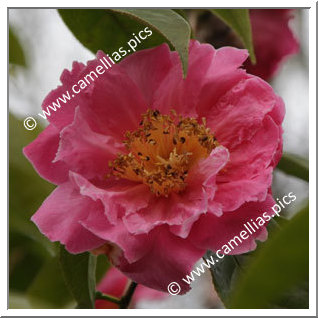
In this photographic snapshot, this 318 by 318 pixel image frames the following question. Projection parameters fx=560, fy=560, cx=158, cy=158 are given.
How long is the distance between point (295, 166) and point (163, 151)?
23 cm

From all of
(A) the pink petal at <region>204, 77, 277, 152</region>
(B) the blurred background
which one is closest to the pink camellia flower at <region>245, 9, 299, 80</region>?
Result: (B) the blurred background

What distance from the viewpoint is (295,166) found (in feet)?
2.99

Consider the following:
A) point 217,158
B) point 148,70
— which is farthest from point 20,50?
point 217,158

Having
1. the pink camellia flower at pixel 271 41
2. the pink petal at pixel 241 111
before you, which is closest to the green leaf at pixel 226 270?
the pink petal at pixel 241 111

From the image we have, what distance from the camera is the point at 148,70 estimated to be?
0.77 meters

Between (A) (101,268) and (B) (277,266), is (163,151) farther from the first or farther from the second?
(B) (277,266)

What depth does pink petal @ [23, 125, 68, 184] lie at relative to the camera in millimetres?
741

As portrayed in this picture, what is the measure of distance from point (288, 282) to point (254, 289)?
5cm

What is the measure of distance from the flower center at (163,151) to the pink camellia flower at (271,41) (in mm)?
316

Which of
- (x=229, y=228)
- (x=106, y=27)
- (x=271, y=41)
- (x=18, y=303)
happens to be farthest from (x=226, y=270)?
(x=271, y=41)

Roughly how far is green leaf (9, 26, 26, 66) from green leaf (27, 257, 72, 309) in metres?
0.41

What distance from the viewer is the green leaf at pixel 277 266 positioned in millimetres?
448

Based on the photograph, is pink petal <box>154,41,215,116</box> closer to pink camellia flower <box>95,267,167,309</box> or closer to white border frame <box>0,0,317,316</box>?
white border frame <box>0,0,317,316</box>
